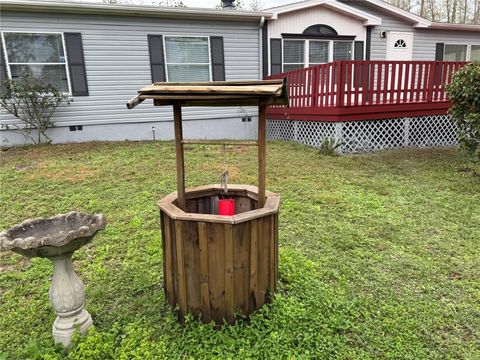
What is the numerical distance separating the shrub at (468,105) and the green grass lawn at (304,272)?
0.58 metres

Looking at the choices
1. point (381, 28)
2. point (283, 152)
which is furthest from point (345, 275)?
point (381, 28)

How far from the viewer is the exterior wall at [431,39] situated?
1177 centimetres

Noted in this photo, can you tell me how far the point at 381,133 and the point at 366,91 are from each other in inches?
42.9

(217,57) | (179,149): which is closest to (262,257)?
(179,149)

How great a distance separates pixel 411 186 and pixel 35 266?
196 inches

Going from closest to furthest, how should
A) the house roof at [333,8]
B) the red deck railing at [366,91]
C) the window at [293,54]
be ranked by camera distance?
the red deck railing at [366,91]
the house roof at [333,8]
the window at [293,54]

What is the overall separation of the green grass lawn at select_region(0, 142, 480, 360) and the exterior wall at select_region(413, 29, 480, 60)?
7.83 m

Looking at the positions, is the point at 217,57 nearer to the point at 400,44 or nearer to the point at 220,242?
the point at 400,44

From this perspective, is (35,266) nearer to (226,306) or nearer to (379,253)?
(226,306)

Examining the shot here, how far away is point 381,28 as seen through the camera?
36.6 ft

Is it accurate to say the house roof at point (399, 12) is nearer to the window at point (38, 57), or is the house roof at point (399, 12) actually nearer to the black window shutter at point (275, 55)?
the black window shutter at point (275, 55)

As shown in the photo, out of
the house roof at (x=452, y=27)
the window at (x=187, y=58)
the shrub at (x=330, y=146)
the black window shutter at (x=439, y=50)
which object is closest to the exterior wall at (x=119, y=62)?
the window at (x=187, y=58)

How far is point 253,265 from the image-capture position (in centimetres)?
217

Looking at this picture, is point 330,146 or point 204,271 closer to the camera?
point 204,271
